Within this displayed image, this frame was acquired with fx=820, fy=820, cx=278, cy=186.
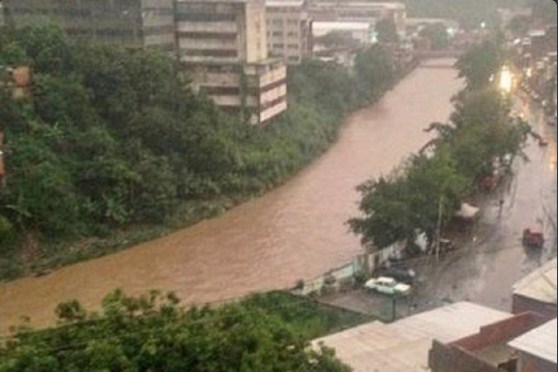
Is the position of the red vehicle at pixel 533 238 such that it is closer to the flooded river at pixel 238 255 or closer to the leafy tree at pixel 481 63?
the flooded river at pixel 238 255

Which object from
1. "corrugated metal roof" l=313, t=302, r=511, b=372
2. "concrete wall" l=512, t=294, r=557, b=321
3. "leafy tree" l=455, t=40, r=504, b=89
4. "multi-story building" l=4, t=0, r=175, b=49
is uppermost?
"multi-story building" l=4, t=0, r=175, b=49

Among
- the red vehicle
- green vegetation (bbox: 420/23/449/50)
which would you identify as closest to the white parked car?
the red vehicle

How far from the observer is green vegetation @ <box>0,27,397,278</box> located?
4984 mm

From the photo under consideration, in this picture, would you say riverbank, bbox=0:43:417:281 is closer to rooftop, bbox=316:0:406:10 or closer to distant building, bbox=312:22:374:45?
distant building, bbox=312:22:374:45

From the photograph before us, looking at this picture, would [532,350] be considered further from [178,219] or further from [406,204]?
[178,219]

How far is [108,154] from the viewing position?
561cm

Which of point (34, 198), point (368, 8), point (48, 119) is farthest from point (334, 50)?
point (34, 198)

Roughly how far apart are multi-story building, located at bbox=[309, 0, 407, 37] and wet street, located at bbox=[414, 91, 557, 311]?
24.4ft

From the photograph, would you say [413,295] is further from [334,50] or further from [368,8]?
[368,8]

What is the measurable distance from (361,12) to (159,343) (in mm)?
11839

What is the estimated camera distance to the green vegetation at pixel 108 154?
4.98m

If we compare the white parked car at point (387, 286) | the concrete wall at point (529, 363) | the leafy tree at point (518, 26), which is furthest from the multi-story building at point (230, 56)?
the concrete wall at point (529, 363)

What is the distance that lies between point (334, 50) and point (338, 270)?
25.3ft

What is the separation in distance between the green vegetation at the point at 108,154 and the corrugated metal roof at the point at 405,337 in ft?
7.86
